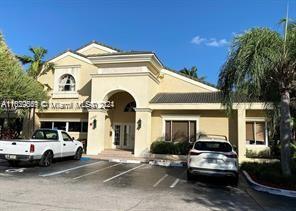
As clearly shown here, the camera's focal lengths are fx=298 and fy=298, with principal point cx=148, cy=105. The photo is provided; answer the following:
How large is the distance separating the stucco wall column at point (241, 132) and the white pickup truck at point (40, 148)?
34.3 feet

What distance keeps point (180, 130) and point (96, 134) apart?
19.8ft

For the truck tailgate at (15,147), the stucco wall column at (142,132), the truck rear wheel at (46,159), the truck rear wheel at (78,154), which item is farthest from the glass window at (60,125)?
the truck tailgate at (15,147)

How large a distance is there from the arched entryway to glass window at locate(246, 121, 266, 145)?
8.62 meters

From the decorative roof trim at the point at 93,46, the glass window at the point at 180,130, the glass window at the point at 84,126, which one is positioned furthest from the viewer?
the decorative roof trim at the point at 93,46

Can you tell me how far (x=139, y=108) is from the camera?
20.8 m

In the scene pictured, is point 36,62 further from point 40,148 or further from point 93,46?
point 40,148

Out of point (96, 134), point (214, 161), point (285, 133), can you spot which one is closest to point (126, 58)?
point (96, 134)

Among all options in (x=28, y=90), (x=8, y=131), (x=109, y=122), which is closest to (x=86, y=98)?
(x=109, y=122)

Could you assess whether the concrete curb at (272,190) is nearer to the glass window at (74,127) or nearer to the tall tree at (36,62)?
the glass window at (74,127)

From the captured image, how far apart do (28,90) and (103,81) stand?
5168 mm

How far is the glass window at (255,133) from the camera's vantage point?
2028 centimetres

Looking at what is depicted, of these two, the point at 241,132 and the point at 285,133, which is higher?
the point at 241,132

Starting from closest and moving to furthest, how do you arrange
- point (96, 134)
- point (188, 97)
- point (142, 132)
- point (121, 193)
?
1. point (121, 193)
2. point (142, 132)
3. point (96, 134)
4. point (188, 97)

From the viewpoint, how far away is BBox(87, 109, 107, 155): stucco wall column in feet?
69.9
